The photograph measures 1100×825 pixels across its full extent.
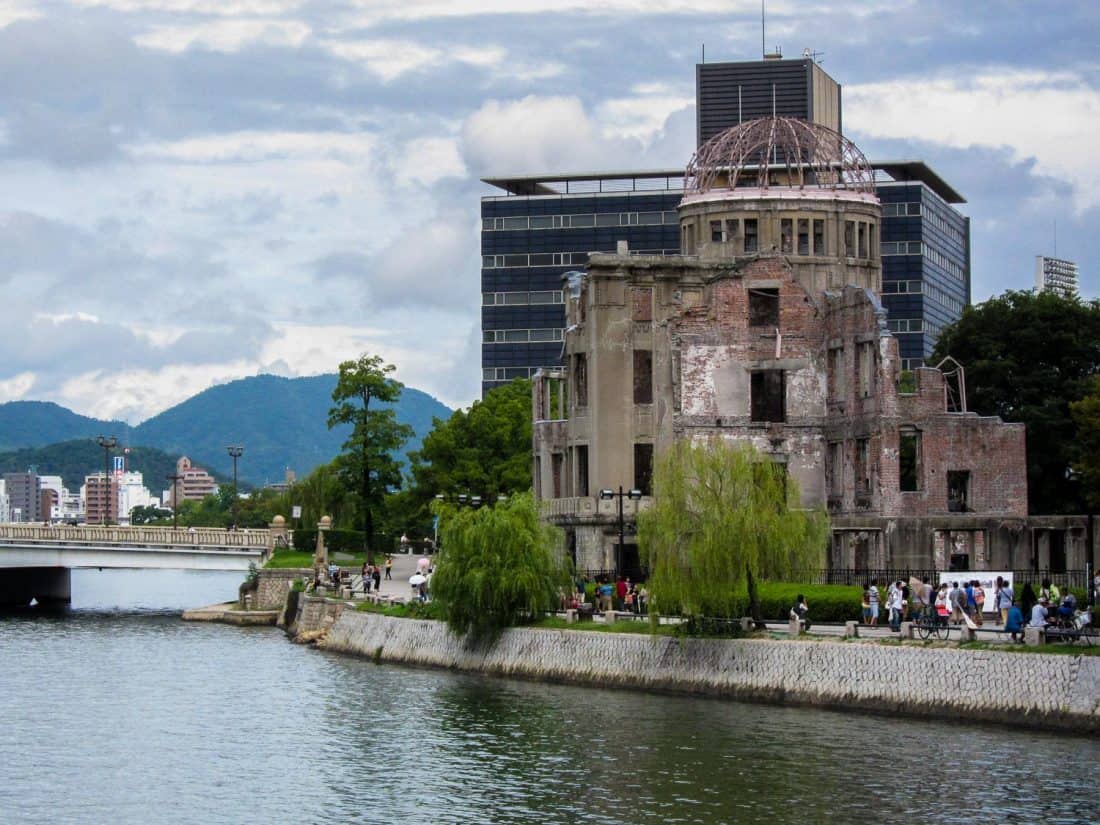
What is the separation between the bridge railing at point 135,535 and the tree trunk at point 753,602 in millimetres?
59396

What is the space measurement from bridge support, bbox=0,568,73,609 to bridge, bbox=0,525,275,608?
37.3 ft

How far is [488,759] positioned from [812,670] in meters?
10.4

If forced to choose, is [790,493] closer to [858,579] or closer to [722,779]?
[858,579]

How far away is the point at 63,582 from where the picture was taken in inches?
5049

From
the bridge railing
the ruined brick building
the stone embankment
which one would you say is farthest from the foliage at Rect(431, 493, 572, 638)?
the bridge railing

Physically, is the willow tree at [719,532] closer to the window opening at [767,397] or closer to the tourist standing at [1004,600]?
the tourist standing at [1004,600]

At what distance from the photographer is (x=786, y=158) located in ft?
286

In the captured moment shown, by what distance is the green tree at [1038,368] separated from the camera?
90750 mm

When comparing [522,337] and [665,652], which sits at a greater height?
[522,337]

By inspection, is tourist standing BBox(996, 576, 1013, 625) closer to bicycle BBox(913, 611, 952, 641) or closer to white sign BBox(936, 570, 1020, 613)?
white sign BBox(936, 570, 1020, 613)

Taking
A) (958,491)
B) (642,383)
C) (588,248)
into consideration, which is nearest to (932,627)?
(958,491)

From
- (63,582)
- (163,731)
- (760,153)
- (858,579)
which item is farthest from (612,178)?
(163,731)

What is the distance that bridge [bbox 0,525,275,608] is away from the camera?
361ft

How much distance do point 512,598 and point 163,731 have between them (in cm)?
1396
